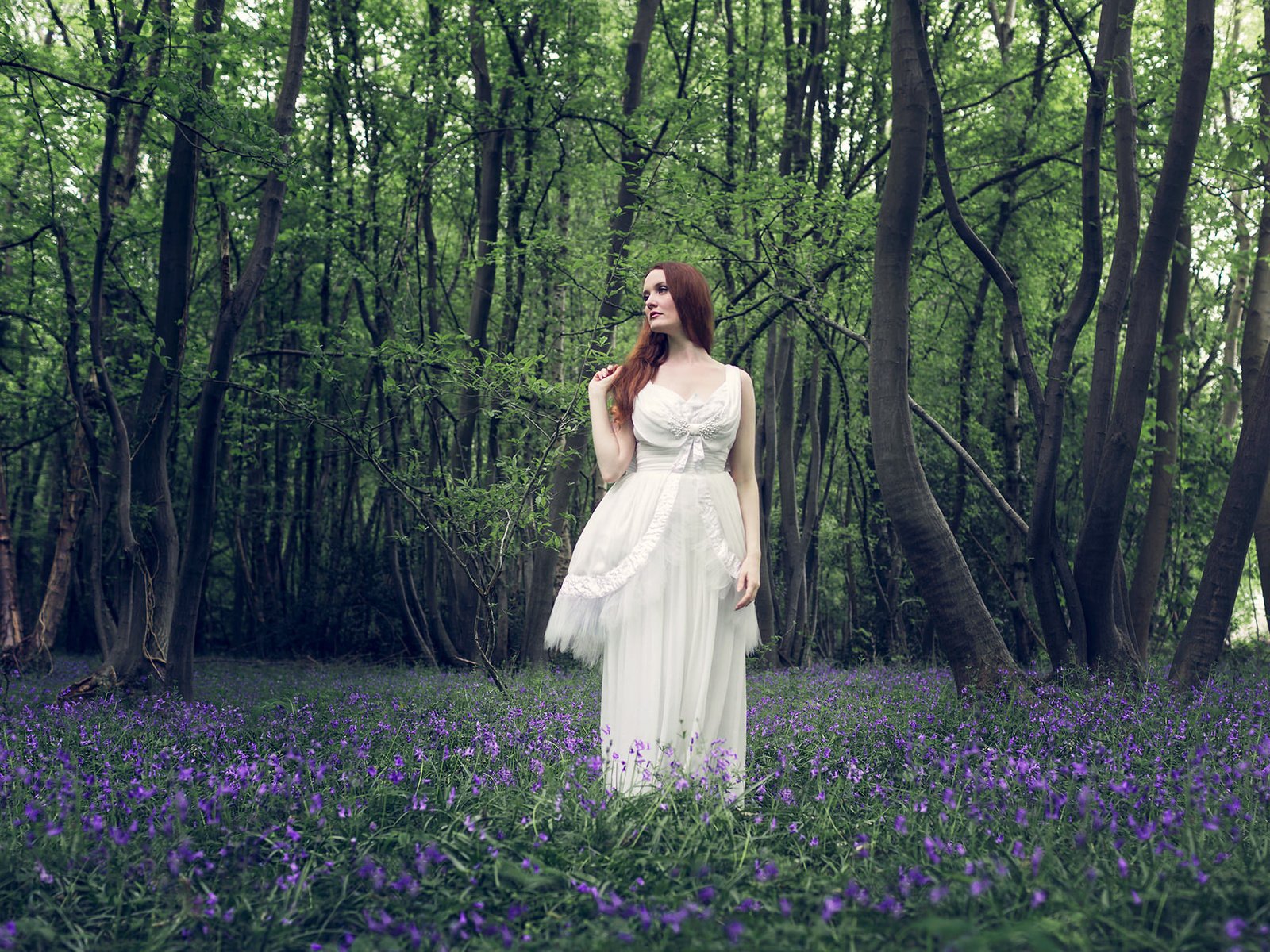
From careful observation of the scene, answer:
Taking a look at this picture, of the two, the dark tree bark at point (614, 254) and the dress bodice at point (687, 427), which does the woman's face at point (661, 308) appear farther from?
the dark tree bark at point (614, 254)

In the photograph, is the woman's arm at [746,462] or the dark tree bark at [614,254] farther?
the dark tree bark at [614,254]

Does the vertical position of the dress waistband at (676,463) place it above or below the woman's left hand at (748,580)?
above

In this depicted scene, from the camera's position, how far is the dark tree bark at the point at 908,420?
6.16 meters

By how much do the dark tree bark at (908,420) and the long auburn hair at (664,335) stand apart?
7.30ft

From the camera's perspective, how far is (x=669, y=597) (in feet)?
13.2

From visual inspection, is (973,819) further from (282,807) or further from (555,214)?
(555,214)

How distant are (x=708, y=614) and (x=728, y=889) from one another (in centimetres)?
137

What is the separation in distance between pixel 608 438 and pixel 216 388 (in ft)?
13.3

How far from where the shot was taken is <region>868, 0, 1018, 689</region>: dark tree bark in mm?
6156

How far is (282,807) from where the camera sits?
374 centimetres

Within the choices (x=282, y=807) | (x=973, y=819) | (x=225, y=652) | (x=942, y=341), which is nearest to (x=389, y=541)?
(x=225, y=652)

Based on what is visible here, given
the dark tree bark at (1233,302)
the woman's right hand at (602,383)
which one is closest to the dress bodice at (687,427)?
the woman's right hand at (602,383)

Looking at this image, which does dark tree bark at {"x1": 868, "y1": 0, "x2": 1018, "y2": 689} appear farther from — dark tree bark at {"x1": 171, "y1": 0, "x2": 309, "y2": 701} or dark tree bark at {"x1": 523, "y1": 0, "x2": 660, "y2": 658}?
dark tree bark at {"x1": 171, "y1": 0, "x2": 309, "y2": 701}

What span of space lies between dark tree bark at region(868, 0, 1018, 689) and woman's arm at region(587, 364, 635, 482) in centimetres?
238
